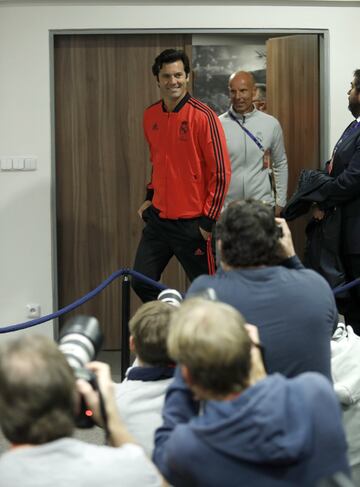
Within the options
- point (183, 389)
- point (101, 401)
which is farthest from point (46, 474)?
point (183, 389)

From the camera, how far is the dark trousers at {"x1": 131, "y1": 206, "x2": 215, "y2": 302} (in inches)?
178

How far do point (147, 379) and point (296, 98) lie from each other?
348 cm

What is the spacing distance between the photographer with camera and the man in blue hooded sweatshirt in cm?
14

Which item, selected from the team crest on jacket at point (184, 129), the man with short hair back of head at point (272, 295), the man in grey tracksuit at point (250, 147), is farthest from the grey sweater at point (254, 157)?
the man with short hair back of head at point (272, 295)

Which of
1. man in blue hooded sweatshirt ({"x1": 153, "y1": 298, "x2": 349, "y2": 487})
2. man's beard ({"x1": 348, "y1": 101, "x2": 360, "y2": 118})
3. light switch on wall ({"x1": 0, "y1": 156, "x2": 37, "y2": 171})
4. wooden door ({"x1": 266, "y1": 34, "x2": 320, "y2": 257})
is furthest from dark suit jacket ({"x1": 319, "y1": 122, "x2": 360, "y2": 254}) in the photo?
man in blue hooded sweatshirt ({"x1": 153, "y1": 298, "x2": 349, "y2": 487})

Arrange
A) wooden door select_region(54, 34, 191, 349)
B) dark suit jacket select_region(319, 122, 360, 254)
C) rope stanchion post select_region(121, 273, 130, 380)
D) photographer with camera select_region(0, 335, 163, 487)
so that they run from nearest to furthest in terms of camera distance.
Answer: photographer with camera select_region(0, 335, 163, 487) < rope stanchion post select_region(121, 273, 130, 380) < dark suit jacket select_region(319, 122, 360, 254) < wooden door select_region(54, 34, 191, 349)

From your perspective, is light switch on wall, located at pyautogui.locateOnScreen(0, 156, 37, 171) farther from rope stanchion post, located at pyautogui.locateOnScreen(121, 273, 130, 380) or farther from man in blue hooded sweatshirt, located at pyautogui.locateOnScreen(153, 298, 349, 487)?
man in blue hooded sweatshirt, located at pyautogui.locateOnScreen(153, 298, 349, 487)

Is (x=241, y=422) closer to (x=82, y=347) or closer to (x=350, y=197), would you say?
(x=82, y=347)

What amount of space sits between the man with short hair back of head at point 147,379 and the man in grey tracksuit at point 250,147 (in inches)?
112

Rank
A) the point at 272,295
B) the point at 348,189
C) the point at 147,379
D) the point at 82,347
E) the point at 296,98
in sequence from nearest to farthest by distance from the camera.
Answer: the point at 82,347
the point at 272,295
the point at 147,379
the point at 348,189
the point at 296,98

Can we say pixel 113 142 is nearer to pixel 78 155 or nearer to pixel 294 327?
pixel 78 155

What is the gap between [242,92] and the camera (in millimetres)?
5094

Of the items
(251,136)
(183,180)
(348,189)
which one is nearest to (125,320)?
(183,180)

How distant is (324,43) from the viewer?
535cm
